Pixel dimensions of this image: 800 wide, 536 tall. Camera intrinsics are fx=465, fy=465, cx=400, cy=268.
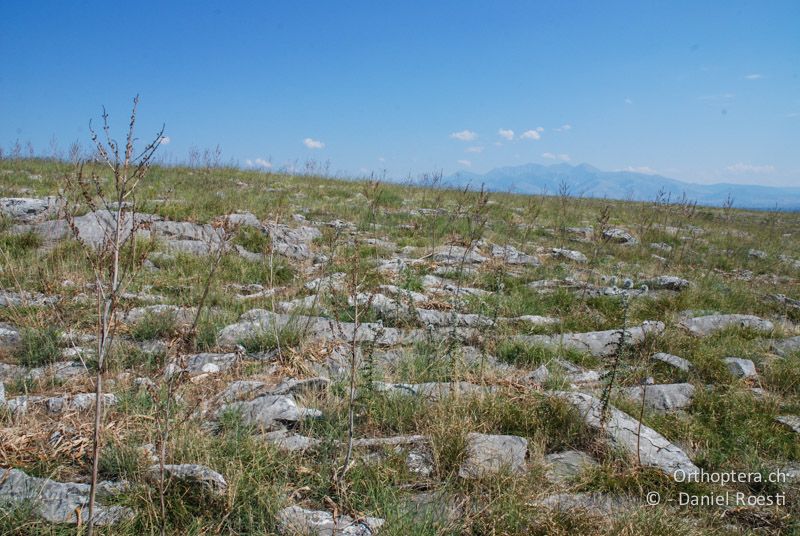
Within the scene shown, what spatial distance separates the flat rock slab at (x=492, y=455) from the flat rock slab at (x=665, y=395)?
1.44 m

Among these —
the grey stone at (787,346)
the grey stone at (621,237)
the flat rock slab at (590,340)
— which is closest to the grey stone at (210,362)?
the flat rock slab at (590,340)

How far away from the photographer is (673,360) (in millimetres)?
4562

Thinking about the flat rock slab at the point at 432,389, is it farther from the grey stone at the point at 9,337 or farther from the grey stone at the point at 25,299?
the grey stone at the point at 25,299

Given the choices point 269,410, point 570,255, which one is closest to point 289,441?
point 269,410

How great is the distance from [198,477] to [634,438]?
264 cm

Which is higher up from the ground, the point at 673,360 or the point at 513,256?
the point at 513,256

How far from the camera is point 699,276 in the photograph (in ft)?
27.3

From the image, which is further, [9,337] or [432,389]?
[9,337]

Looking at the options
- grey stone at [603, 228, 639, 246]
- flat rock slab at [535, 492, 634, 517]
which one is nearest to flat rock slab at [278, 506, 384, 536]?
flat rock slab at [535, 492, 634, 517]

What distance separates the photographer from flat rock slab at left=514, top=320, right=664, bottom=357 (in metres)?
4.75

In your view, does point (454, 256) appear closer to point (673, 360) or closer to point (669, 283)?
point (669, 283)

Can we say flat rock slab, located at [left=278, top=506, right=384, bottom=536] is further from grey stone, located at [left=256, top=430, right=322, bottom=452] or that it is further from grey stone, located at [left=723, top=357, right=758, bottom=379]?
grey stone, located at [left=723, top=357, right=758, bottom=379]

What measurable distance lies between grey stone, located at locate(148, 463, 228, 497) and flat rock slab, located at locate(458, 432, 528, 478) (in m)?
1.26

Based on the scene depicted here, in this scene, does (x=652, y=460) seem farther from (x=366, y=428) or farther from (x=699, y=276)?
(x=699, y=276)
